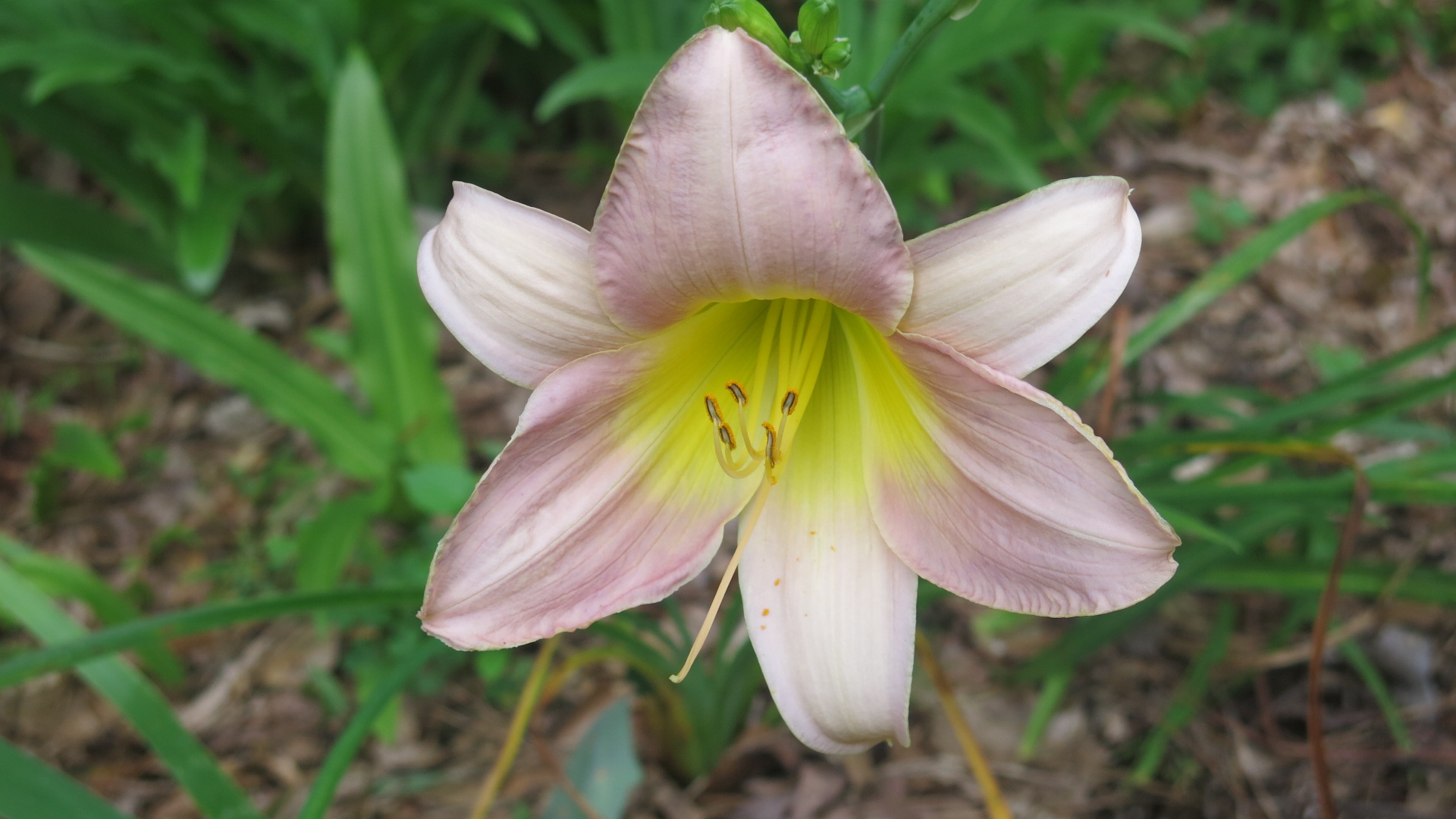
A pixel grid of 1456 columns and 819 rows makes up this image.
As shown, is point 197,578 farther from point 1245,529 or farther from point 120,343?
point 1245,529

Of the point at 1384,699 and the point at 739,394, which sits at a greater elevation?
the point at 739,394

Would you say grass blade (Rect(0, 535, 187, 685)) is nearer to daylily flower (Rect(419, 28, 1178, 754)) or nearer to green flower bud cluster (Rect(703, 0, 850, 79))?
daylily flower (Rect(419, 28, 1178, 754))

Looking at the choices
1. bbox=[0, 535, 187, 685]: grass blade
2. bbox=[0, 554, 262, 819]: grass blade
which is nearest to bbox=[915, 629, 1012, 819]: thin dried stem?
bbox=[0, 554, 262, 819]: grass blade

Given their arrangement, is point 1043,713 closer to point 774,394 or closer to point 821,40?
point 774,394

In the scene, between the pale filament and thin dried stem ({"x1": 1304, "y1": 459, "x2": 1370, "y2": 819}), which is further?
thin dried stem ({"x1": 1304, "y1": 459, "x2": 1370, "y2": 819})

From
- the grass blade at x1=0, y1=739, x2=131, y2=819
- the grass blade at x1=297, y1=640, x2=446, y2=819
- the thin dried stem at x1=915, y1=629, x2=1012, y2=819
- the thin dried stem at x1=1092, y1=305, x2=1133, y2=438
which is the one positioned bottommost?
the thin dried stem at x1=915, y1=629, x2=1012, y2=819

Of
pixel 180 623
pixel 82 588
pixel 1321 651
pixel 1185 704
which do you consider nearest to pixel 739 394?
pixel 180 623
